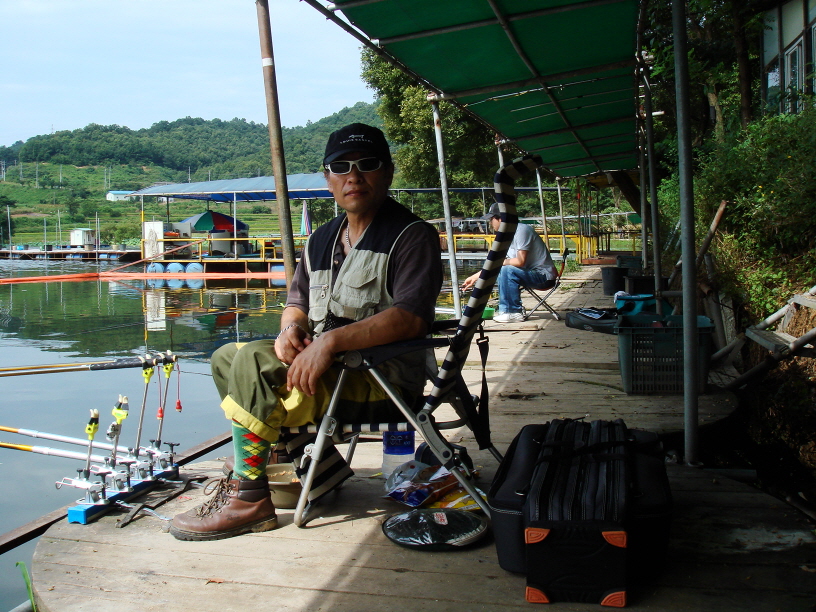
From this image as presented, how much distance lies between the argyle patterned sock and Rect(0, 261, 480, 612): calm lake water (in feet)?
Result: 3.65

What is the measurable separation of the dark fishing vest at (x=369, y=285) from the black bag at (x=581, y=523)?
49cm

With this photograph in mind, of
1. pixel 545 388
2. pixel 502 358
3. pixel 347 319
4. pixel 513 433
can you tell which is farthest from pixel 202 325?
pixel 347 319

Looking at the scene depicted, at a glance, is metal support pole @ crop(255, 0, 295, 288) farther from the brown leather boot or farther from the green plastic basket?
the green plastic basket

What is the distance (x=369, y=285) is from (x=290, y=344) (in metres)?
0.32

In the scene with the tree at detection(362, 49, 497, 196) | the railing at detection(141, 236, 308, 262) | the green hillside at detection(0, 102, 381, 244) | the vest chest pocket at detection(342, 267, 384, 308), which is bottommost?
the vest chest pocket at detection(342, 267, 384, 308)

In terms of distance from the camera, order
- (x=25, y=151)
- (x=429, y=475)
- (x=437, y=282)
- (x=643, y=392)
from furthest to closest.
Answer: (x=25, y=151) < (x=643, y=392) < (x=429, y=475) < (x=437, y=282)

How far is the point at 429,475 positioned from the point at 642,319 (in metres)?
2.32

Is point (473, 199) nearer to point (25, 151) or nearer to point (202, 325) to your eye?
point (202, 325)

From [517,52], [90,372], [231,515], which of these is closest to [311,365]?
[231,515]

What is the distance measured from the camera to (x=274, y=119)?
11.8 ft

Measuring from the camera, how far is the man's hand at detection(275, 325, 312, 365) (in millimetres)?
2309

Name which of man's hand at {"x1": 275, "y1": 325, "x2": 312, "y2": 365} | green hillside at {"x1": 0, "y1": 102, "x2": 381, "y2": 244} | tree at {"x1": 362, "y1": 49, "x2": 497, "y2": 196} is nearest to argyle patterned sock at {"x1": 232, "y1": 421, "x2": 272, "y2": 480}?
man's hand at {"x1": 275, "y1": 325, "x2": 312, "y2": 365}

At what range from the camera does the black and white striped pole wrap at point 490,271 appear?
2.21 m

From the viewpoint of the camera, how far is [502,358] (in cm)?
560
